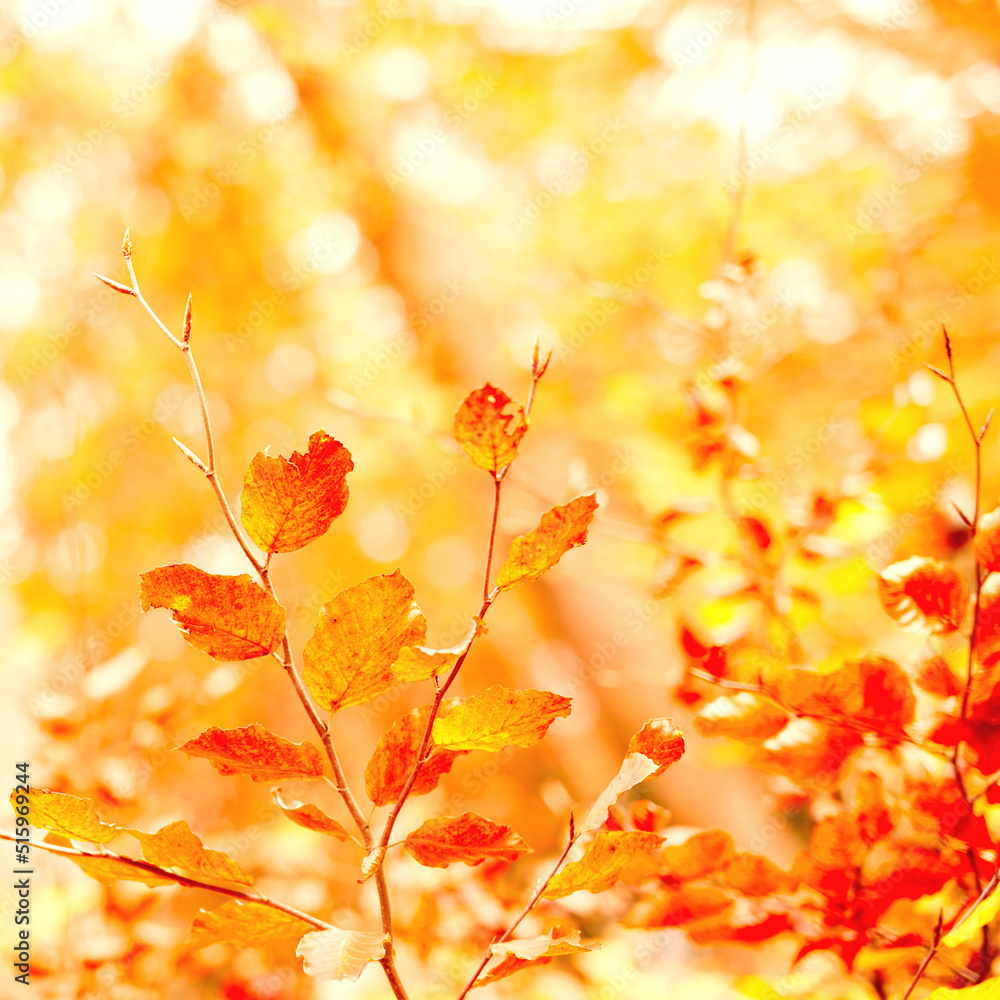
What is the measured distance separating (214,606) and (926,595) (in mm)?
349

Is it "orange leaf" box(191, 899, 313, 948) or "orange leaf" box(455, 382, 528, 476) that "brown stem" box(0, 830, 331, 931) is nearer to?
"orange leaf" box(191, 899, 313, 948)

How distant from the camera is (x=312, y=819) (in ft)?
1.09

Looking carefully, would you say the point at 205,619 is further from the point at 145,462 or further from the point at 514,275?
the point at 145,462

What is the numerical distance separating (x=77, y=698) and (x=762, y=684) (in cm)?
84

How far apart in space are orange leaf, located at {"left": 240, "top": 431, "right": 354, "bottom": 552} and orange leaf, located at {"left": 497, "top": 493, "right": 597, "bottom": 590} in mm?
78

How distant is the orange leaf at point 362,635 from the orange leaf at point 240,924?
0.10 metres

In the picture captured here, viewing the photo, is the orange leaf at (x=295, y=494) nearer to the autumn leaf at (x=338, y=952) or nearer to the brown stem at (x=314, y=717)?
the brown stem at (x=314, y=717)

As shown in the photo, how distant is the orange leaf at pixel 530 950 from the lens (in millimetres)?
278
